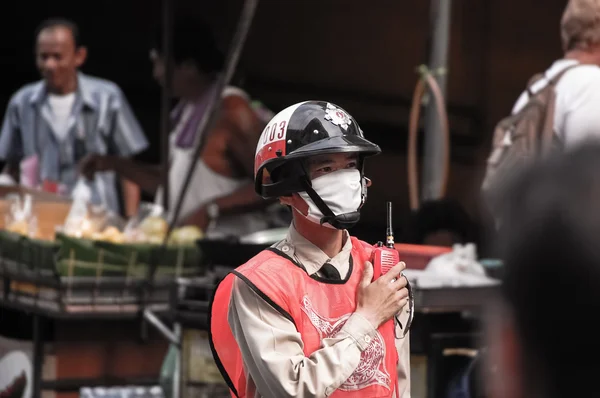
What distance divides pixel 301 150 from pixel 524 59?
5.55 metres

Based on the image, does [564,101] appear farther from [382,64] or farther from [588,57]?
[382,64]

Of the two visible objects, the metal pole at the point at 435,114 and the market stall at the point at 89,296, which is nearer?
the market stall at the point at 89,296

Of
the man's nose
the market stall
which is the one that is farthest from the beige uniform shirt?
the man's nose

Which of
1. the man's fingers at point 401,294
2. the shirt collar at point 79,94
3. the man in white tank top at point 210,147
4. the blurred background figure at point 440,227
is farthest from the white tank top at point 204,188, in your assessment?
the man's fingers at point 401,294

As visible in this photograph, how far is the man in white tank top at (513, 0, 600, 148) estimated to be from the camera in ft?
16.3

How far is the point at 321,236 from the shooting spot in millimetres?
2977

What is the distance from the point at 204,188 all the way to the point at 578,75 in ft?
8.66

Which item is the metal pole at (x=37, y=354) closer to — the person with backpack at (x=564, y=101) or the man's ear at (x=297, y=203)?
→ the person with backpack at (x=564, y=101)

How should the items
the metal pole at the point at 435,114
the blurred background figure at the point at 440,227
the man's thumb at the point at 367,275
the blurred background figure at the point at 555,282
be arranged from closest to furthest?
the blurred background figure at the point at 555,282 < the man's thumb at the point at 367,275 < the blurred background figure at the point at 440,227 < the metal pole at the point at 435,114

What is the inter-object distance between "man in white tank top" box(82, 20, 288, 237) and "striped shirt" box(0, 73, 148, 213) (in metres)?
0.70

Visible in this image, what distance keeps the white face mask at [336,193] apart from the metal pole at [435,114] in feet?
10.4

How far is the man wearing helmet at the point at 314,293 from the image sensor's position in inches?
110

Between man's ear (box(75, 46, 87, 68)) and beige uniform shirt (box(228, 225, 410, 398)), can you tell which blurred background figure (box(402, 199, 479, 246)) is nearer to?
beige uniform shirt (box(228, 225, 410, 398))

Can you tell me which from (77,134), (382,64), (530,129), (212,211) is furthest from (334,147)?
(382,64)
